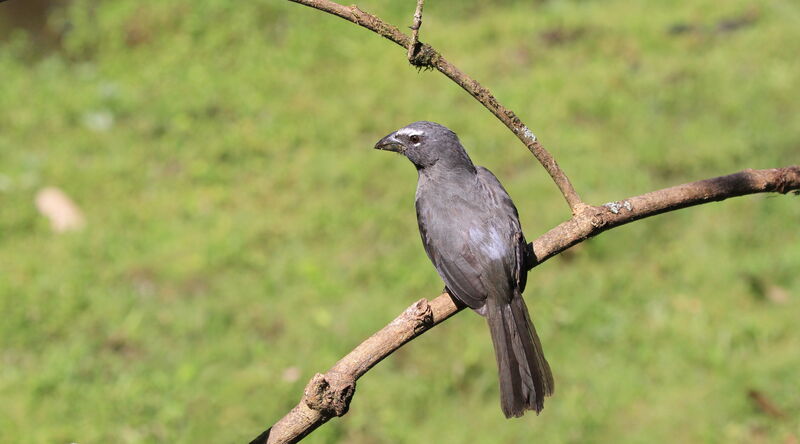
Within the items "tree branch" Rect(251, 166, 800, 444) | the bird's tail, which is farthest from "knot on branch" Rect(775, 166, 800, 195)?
the bird's tail

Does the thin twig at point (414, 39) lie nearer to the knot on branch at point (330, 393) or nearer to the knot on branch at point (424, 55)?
the knot on branch at point (424, 55)

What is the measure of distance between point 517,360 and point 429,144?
3.85ft

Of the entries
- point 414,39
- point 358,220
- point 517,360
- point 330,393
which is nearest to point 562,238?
point 517,360

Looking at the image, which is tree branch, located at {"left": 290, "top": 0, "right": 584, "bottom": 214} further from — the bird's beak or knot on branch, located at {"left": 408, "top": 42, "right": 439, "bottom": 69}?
the bird's beak

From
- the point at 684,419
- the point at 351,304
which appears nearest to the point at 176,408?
the point at 351,304

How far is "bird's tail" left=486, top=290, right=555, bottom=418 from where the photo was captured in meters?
3.06

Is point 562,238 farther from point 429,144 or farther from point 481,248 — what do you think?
point 429,144

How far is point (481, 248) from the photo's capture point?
11.9 ft

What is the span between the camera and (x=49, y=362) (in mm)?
5984

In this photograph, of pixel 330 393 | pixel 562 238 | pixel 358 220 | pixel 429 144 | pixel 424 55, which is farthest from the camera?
pixel 358 220

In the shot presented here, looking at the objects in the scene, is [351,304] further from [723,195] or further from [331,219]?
[723,195]

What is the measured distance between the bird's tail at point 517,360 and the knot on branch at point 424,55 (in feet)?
3.76

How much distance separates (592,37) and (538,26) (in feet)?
1.92

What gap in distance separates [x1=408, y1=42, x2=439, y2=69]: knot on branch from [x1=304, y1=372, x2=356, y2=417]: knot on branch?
0.94 meters
